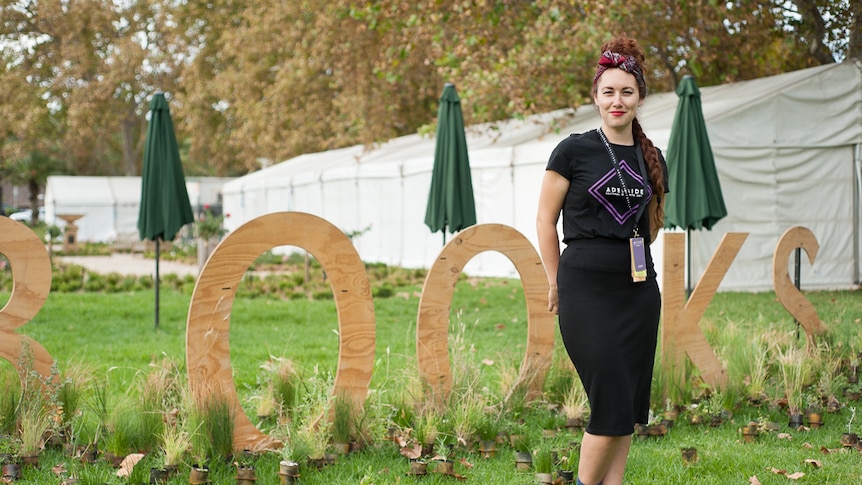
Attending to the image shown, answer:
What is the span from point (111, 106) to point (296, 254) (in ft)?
66.4

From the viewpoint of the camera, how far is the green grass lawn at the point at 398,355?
14.2ft

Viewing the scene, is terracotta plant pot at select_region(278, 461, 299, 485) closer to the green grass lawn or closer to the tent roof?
the green grass lawn

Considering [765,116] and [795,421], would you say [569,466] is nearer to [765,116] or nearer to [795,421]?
[795,421]

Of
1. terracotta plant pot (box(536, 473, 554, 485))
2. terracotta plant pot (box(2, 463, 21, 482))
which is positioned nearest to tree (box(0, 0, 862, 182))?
terracotta plant pot (box(536, 473, 554, 485))

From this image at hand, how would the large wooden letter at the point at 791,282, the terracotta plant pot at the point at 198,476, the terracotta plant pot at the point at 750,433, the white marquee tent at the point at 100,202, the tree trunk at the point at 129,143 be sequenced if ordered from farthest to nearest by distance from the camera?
the tree trunk at the point at 129,143 < the white marquee tent at the point at 100,202 < the large wooden letter at the point at 791,282 < the terracotta plant pot at the point at 750,433 < the terracotta plant pot at the point at 198,476

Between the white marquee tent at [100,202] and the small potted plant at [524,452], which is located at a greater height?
the white marquee tent at [100,202]

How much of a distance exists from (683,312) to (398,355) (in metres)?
1.90

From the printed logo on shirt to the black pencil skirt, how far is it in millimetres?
122

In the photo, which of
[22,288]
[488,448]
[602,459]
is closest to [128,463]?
[22,288]

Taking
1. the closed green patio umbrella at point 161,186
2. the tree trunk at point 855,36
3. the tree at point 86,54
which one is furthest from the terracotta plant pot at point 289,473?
the tree at point 86,54

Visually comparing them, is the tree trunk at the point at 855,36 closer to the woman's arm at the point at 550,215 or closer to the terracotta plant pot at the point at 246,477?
the woman's arm at the point at 550,215

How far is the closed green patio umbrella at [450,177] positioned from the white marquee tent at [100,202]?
89.4 ft

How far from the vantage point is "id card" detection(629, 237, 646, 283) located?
3.45m

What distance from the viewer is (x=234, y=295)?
460 centimetres
